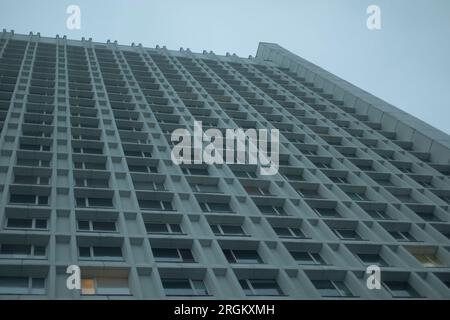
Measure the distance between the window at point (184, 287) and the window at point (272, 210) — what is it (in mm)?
7043

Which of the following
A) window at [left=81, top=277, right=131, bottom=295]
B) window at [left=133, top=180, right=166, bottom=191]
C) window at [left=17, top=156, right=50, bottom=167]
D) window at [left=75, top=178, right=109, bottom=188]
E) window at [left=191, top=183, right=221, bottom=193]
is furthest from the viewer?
window at [left=191, top=183, right=221, bottom=193]

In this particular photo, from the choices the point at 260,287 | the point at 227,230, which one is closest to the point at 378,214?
the point at 227,230

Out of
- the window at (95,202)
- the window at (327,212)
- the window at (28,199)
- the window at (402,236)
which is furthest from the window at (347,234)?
the window at (28,199)

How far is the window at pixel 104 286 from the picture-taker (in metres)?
18.1

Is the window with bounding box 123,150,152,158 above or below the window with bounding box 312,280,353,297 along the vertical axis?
above

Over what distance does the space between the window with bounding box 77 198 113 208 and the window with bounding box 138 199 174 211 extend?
1.36 m

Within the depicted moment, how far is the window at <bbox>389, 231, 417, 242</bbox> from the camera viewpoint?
25016 mm

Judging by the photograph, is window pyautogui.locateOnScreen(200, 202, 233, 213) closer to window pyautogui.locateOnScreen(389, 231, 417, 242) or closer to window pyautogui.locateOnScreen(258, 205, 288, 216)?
window pyautogui.locateOnScreen(258, 205, 288, 216)

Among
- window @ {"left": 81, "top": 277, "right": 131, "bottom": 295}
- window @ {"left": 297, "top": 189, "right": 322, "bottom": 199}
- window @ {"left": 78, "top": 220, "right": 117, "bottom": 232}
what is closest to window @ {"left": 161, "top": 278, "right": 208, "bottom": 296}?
window @ {"left": 81, "top": 277, "right": 131, "bottom": 295}

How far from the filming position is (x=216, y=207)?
83.3 ft

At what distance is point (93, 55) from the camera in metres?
52.2

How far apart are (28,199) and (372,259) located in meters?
14.3
